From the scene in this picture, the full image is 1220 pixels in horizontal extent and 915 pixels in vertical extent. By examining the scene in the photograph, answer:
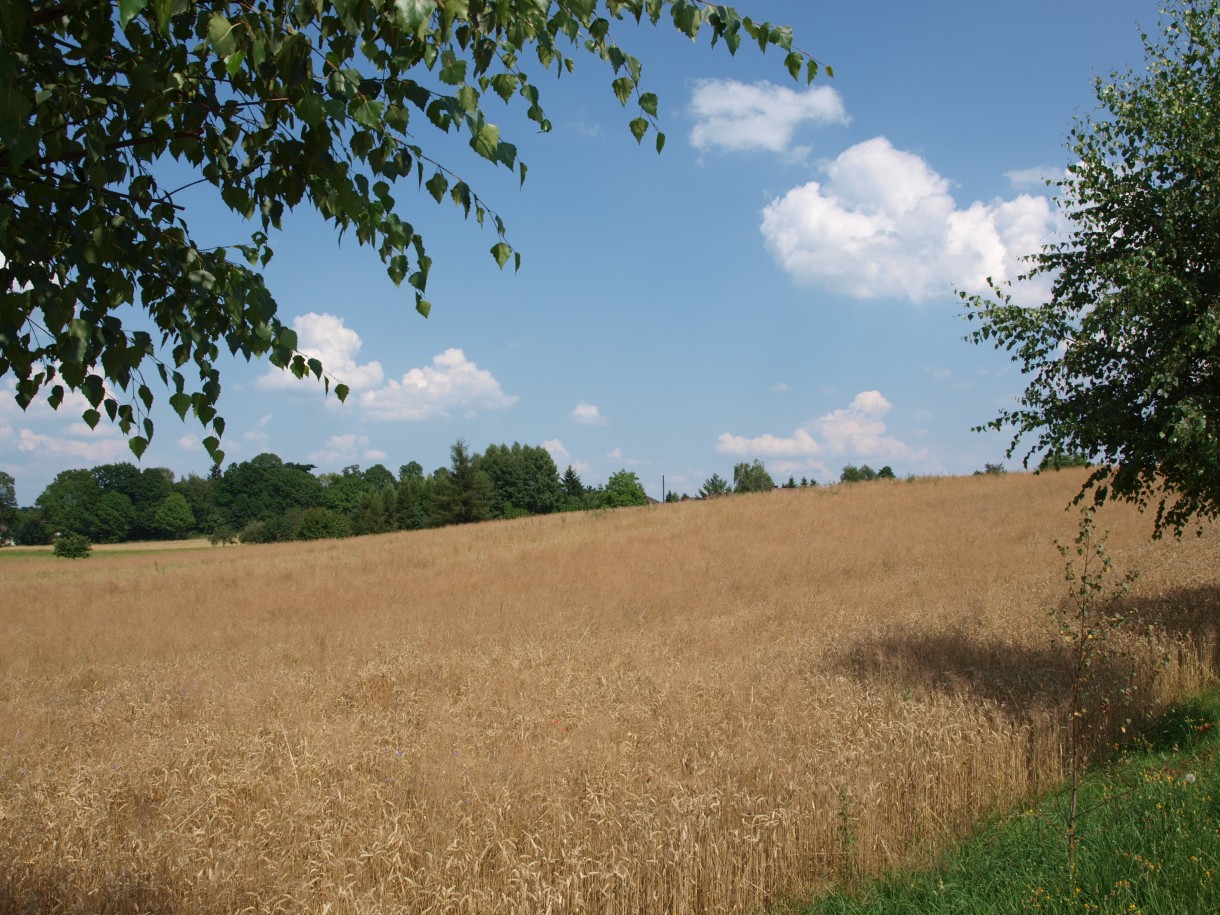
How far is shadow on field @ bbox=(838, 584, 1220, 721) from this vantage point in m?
8.48

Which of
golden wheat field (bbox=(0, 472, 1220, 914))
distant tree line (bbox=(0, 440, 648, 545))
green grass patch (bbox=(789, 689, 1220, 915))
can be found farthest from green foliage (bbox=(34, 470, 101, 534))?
green grass patch (bbox=(789, 689, 1220, 915))

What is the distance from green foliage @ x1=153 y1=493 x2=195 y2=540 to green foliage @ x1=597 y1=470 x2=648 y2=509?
46068 mm

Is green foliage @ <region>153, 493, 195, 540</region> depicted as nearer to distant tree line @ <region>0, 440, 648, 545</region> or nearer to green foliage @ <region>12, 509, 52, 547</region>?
distant tree line @ <region>0, 440, 648, 545</region>

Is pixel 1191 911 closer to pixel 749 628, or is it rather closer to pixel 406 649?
pixel 749 628

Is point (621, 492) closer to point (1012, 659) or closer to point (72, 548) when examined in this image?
point (72, 548)

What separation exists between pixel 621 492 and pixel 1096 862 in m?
86.0

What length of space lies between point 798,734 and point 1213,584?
34.6 feet

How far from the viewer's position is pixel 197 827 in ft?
17.6

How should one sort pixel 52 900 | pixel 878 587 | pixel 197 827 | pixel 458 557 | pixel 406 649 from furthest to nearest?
1. pixel 458 557
2. pixel 878 587
3. pixel 406 649
4. pixel 197 827
5. pixel 52 900

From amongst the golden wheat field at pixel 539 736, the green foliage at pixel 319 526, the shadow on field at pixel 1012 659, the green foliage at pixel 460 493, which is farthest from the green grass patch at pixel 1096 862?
the green foliage at pixel 319 526

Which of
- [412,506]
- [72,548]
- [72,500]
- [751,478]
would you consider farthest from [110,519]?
[751,478]

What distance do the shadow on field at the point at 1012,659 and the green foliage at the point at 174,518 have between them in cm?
8499

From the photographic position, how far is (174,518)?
→ 3172 inches

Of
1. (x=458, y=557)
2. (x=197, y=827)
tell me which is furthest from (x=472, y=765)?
(x=458, y=557)
